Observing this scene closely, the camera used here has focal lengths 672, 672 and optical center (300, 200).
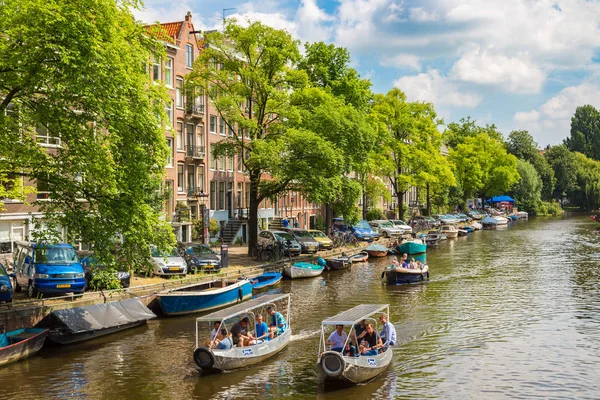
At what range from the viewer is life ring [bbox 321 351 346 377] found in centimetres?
2119

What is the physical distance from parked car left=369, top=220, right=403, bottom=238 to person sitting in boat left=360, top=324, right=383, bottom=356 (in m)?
50.5

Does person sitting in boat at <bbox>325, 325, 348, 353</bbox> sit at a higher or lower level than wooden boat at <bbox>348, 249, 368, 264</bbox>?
lower

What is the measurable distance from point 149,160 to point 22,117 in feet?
17.2

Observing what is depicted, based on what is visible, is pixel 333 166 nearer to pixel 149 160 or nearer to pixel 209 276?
pixel 209 276

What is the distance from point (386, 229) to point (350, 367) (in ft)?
175

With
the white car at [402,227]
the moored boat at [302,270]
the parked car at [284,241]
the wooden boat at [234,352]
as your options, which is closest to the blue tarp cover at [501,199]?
the white car at [402,227]

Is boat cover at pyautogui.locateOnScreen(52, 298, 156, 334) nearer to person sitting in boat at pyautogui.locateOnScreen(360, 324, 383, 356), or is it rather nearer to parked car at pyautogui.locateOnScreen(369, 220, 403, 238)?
person sitting in boat at pyautogui.locateOnScreen(360, 324, 383, 356)

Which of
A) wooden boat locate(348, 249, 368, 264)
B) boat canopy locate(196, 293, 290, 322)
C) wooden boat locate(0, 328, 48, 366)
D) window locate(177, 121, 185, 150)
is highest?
window locate(177, 121, 185, 150)

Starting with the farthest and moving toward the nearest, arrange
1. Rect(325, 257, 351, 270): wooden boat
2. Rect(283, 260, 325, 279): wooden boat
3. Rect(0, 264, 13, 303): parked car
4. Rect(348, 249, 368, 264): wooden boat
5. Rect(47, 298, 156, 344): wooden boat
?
Rect(348, 249, 368, 264): wooden boat → Rect(325, 257, 351, 270): wooden boat → Rect(283, 260, 325, 279): wooden boat → Rect(0, 264, 13, 303): parked car → Rect(47, 298, 156, 344): wooden boat

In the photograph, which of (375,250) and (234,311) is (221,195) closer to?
(375,250)

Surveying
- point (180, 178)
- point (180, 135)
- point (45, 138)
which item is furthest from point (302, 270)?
point (45, 138)

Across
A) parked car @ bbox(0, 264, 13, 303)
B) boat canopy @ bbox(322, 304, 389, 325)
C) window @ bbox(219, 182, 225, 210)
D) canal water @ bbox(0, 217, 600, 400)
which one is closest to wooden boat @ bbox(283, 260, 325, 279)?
canal water @ bbox(0, 217, 600, 400)

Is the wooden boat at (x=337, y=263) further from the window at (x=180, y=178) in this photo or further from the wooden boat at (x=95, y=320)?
the wooden boat at (x=95, y=320)

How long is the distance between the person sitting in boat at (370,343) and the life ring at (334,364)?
1600mm
